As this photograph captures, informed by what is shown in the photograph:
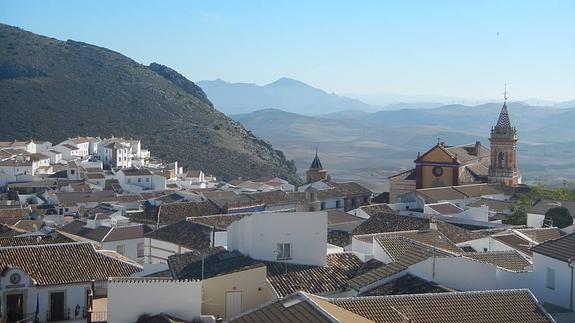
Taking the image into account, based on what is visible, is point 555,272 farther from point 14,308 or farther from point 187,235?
point 187,235

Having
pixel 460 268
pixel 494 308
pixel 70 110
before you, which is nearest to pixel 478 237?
pixel 460 268

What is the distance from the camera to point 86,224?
123 ft

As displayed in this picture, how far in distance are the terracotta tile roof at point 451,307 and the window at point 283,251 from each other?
4.32 meters

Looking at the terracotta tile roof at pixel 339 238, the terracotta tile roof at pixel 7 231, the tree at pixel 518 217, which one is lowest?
the terracotta tile roof at pixel 7 231

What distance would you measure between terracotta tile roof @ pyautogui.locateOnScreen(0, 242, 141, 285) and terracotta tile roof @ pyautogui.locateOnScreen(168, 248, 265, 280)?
5.35ft

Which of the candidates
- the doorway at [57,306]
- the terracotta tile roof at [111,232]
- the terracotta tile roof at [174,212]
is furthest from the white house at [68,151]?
the doorway at [57,306]

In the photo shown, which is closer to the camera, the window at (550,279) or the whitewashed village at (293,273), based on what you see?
the whitewashed village at (293,273)

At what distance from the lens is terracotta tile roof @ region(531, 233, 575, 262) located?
17.5 meters

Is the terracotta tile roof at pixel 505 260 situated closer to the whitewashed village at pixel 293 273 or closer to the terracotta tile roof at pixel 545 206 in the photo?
the whitewashed village at pixel 293 273

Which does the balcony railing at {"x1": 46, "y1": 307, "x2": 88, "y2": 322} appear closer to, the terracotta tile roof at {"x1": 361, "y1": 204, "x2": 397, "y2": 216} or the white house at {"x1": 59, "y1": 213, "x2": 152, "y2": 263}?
the white house at {"x1": 59, "y1": 213, "x2": 152, "y2": 263}

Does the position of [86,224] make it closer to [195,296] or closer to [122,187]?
[195,296]

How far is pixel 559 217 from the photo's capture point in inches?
1412

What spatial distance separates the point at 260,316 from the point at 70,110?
9311 cm

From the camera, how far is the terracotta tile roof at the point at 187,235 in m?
27.6
